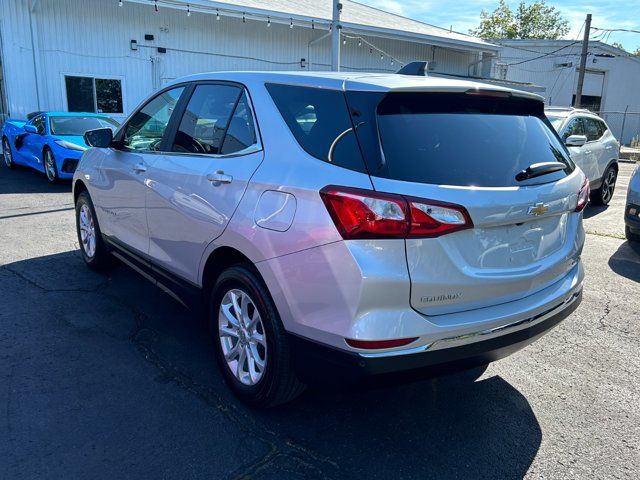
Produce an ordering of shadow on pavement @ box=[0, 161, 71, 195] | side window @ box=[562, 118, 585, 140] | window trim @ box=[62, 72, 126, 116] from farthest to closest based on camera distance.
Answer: window trim @ box=[62, 72, 126, 116] < shadow on pavement @ box=[0, 161, 71, 195] < side window @ box=[562, 118, 585, 140]

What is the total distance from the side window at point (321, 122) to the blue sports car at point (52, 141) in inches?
316

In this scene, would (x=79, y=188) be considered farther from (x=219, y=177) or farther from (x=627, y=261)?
(x=627, y=261)

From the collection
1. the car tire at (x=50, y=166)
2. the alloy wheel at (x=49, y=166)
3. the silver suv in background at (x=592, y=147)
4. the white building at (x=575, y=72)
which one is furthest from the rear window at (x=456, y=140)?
the white building at (x=575, y=72)

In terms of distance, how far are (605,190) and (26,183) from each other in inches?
457

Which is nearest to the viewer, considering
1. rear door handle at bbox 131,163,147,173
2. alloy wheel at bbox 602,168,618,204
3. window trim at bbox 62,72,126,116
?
rear door handle at bbox 131,163,147,173

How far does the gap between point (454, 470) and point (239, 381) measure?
1266 mm

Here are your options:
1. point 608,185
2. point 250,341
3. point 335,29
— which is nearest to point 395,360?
point 250,341

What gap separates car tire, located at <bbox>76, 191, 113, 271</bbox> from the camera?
514 centimetres

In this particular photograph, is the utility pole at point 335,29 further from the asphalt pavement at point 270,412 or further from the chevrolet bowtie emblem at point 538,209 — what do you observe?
the chevrolet bowtie emblem at point 538,209

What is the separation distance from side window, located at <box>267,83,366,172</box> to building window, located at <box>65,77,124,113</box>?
594 inches

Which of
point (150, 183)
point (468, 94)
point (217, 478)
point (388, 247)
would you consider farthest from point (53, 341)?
point (468, 94)

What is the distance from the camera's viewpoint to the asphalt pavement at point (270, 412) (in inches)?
103

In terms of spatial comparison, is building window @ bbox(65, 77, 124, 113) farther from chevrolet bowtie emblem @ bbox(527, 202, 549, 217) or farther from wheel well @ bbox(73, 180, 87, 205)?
chevrolet bowtie emblem @ bbox(527, 202, 549, 217)

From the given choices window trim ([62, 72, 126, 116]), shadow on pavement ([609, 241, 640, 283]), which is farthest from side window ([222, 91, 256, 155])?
window trim ([62, 72, 126, 116])
